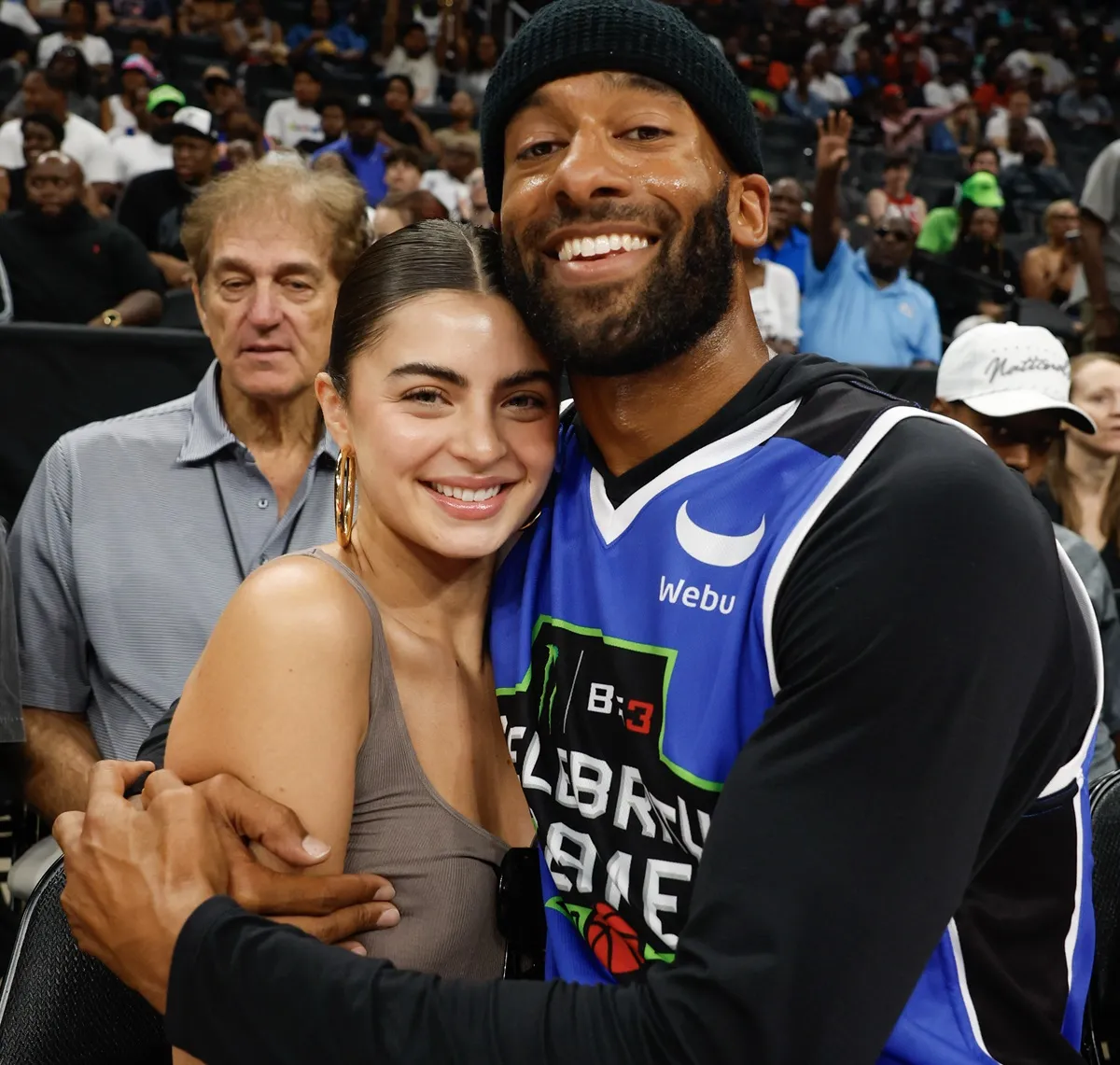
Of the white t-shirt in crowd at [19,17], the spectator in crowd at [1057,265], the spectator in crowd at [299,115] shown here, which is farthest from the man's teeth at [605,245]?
the white t-shirt in crowd at [19,17]

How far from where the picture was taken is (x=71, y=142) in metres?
8.20

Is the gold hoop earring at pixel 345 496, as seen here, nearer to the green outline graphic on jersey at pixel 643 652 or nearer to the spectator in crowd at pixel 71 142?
the green outline graphic on jersey at pixel 643 652

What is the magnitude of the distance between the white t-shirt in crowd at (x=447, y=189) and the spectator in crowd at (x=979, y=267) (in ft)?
10.8

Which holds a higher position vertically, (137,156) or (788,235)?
(137,156)

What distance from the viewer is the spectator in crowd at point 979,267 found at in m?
8.75

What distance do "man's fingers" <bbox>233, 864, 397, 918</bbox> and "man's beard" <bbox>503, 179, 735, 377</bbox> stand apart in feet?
1.92

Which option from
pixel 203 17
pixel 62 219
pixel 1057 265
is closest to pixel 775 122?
pixel 1057 265

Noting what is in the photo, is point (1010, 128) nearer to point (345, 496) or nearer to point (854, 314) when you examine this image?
point (854, 314)

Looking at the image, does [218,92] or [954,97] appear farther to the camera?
[954,97]

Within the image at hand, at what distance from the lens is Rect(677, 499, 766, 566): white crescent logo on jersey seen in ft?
3.97

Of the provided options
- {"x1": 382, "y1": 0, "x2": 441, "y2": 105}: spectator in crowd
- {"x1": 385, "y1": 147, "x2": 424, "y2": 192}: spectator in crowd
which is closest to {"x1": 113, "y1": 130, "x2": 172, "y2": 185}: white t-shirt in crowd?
{"x1": 385, "y1": 147, "x2": 424, "y2": 192}: spectator in crowd

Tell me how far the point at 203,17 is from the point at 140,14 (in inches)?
25.9

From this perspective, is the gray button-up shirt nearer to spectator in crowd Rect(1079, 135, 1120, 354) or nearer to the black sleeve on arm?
the black sleeve on arm

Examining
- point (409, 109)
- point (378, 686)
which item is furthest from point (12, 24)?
point (378, 686)
